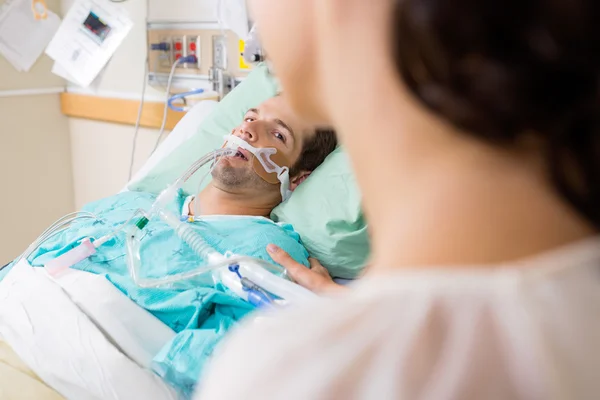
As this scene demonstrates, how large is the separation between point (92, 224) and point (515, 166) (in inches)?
64.2

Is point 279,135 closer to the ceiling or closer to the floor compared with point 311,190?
closer to the ceiling

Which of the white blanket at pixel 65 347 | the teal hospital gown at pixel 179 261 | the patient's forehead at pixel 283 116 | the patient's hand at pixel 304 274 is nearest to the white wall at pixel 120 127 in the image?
the patient's forehead at pixel 283 116

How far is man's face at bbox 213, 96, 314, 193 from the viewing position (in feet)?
6.16

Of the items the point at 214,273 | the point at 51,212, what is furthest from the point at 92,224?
the point at 51,212

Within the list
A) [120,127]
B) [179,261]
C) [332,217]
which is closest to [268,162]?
[332,217]

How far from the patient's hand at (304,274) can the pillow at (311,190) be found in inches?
4.5

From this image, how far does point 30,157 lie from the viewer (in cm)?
299

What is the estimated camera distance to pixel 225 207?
1.91 meters

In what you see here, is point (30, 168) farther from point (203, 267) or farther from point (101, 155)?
point (203, 267)

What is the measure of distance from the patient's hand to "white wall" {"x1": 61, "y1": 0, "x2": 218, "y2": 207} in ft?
4.19

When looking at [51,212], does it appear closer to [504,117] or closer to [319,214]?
[319,214]

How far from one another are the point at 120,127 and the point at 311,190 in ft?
4.63

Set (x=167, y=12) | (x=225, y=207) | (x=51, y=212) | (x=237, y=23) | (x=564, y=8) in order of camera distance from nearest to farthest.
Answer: (x=564, y=8), (x=225, y=207), (x=237, y=23), (x=167, y=12), (x=51, y=212)

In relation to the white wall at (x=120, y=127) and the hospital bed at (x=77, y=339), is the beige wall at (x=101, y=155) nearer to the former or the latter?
the white wall at (x=120, y=127)
